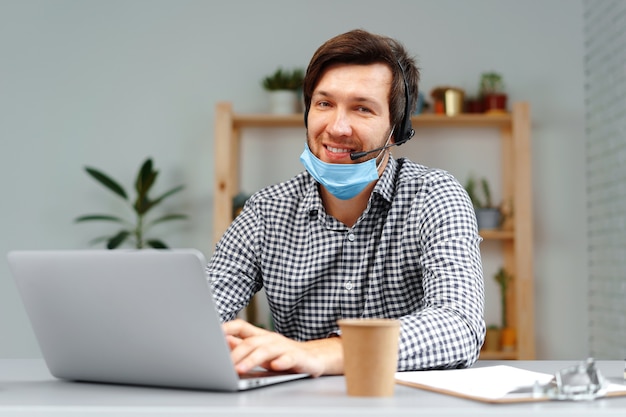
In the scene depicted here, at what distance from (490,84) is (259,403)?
324 cm

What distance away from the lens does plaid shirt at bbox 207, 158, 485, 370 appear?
1627 millimetres

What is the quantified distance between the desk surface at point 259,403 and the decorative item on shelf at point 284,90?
9.45 feet

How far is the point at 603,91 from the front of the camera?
382cm

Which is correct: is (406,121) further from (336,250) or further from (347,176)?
(336,250)

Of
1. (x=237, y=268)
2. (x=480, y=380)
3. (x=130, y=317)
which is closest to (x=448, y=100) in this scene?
(x=237, y=268)

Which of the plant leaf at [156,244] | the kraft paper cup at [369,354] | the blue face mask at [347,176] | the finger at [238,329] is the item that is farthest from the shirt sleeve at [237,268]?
the plant leaf at [156,244]

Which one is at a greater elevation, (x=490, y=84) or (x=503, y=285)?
(x=490, y=84)

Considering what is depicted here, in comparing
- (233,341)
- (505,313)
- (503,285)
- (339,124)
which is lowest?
(505,313)

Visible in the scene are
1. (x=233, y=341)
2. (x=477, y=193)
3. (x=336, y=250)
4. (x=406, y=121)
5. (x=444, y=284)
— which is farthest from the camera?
(x=477, y=193)

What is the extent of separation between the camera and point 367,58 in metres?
1.75

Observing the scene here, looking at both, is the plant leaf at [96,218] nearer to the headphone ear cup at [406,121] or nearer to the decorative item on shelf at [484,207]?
the decorative item on shelf at [484,207]

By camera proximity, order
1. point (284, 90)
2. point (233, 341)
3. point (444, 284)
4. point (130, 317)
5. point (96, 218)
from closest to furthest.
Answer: point (130, 317) < point (233, 341) < point (444, 284) < point (96, 218) < point (284, 90)

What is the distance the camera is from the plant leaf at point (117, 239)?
3.72m

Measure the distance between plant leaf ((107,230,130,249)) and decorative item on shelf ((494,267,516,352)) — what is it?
1763mm
